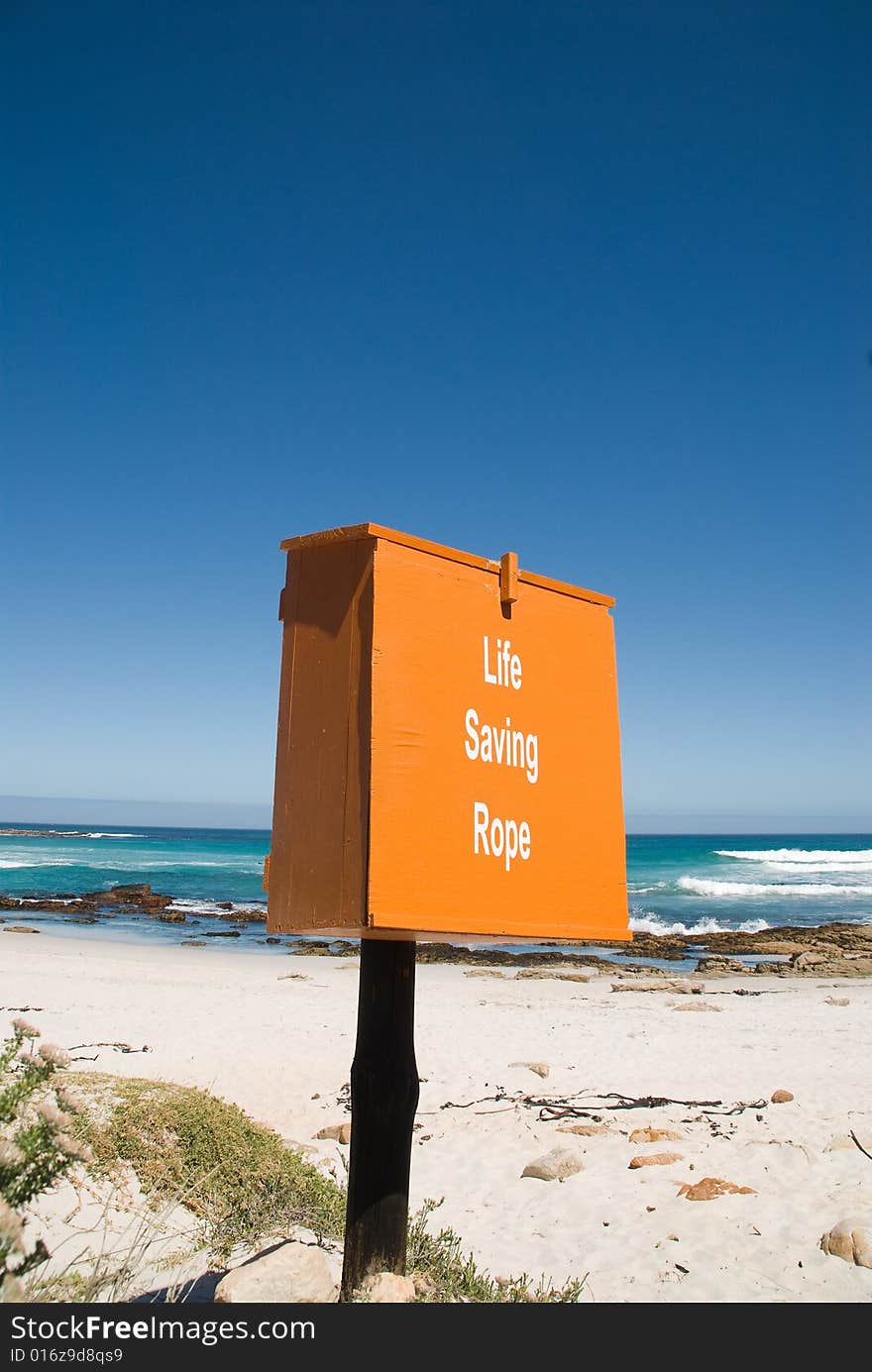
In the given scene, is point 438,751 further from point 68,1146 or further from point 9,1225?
point 9,1225

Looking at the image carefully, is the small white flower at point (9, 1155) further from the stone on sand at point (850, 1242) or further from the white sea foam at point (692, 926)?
the white sea foam at point (692, 926)

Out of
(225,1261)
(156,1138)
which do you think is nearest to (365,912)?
(225,1261)

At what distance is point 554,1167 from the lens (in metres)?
5.53

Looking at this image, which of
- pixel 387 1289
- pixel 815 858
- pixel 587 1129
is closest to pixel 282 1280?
pixel 387 1289

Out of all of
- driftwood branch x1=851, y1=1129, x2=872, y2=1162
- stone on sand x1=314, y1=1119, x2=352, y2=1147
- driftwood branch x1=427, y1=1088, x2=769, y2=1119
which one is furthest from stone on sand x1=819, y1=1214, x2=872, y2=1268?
stone on sand x1=314, y1=1119, x2=352, y2=1147

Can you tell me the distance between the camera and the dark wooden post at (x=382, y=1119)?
3.23 m

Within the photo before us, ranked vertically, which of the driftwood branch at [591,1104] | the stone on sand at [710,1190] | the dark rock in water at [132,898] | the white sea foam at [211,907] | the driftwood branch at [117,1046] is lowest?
the white sea foam at [211,907]

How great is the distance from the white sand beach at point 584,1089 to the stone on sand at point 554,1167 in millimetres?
74

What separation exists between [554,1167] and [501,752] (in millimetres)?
3815

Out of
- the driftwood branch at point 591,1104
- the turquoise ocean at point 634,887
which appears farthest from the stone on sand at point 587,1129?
the turquoise ocean at point 634,887

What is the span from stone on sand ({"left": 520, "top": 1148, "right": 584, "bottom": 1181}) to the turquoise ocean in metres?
15.5

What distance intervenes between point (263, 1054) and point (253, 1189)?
13.7 ft

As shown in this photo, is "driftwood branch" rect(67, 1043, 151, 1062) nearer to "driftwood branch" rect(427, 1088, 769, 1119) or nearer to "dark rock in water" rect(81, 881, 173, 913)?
"driftwood branch" rect(427, 1088, 769, 1119)

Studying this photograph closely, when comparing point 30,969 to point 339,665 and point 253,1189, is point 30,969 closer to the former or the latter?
point 253,1189
